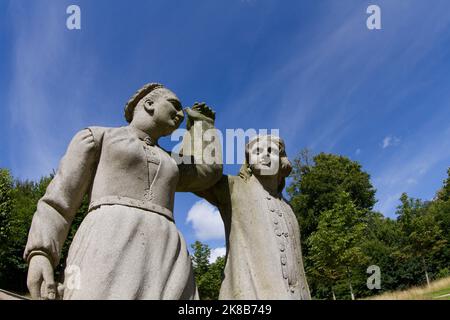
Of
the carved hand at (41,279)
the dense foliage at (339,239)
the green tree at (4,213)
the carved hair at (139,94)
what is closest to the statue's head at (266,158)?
the carved hair at (139,94)

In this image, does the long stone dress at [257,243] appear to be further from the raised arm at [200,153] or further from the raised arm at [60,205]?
the raised arm at [60,205]

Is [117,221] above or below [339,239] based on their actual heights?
below

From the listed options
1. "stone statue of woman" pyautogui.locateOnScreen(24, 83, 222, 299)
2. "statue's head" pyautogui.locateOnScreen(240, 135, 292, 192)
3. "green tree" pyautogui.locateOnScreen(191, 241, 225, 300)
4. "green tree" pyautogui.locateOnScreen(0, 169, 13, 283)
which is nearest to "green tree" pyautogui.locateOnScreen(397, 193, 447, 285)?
"green tree" pyautogui.locateOnScreen(191, 241, 225, 300)

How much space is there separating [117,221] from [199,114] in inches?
79.5

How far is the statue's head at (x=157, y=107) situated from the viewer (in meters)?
5.09

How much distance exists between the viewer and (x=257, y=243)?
5062 mm

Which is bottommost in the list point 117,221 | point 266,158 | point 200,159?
point 117,221

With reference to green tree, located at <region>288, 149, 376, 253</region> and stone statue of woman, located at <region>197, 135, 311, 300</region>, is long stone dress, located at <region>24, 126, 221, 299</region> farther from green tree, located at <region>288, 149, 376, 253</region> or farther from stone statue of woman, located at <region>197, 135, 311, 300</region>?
green tree, located at <region>288, 149, 376, 253</region>

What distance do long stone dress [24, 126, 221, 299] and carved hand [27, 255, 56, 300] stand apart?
0.34 ft

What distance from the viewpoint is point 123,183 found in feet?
14.3

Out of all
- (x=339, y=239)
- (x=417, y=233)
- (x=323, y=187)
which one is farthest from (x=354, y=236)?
(x=323, y=187)

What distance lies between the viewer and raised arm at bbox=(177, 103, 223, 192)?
207 inches

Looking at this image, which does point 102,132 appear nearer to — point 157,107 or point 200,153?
point 157,107
